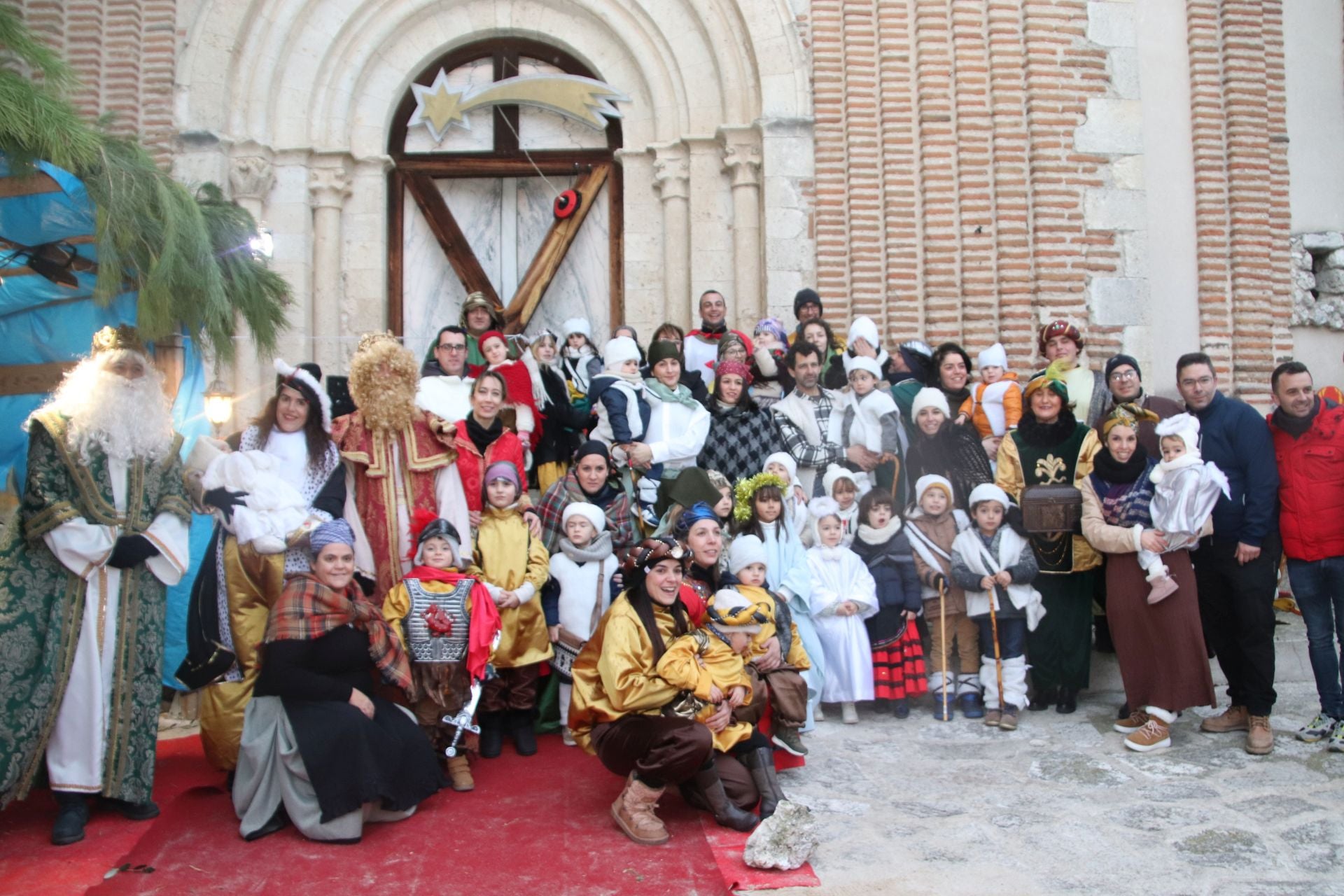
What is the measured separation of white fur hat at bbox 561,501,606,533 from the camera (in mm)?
5777

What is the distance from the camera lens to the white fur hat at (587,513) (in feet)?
19.0

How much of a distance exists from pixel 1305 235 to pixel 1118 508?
15.6 feet

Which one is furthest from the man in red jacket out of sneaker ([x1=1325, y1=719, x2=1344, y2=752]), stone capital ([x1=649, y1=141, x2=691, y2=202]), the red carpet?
stone capital ([x1=649, y1=141, x2=691, y2=202])

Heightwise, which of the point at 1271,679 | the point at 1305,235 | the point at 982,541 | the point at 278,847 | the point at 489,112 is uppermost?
the point at 489,112

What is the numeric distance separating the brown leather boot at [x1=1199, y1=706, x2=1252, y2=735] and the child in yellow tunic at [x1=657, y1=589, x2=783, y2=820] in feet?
7.71

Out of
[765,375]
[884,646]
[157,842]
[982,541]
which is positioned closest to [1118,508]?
Answer: [982,541]

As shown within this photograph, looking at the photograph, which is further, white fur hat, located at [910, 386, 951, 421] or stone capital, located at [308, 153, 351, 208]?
stone capital, located at [308, 153, 351, 208]

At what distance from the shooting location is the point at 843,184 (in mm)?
8961

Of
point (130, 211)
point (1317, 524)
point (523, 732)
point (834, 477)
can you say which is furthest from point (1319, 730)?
point (130, 211)

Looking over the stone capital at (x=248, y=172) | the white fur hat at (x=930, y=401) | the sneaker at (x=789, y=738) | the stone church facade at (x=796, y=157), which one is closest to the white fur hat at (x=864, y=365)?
the white fur hat at (x=930, y=401)

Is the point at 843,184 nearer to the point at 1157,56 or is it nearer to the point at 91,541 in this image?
the point at 1157,56

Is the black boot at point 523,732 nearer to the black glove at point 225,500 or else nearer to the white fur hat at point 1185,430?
the black glove at point 225,500

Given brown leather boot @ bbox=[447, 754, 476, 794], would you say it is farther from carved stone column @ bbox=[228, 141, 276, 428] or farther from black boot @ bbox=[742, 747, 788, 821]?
carved stone column @ bbox=[228, 141, 276, 428]

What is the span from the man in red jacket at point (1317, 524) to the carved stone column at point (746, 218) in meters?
3.98
